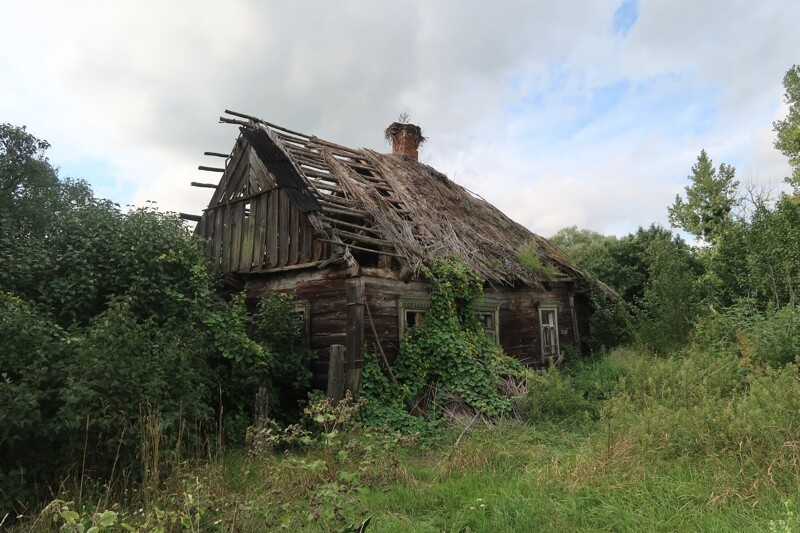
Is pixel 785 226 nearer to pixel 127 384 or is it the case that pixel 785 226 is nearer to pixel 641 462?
pixel 641 462

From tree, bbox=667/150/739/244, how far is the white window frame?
48.4ft

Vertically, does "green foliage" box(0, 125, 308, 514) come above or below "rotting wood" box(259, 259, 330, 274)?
below

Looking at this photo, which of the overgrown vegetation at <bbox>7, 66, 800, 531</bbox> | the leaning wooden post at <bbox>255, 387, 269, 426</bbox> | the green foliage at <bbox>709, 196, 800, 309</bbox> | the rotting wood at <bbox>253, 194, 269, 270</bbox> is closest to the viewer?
the overgrown vegetation at <bbox>7, 66, 800, 531</bbox>

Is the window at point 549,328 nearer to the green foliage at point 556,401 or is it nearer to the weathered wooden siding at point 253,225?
the green foliage at point 556,401

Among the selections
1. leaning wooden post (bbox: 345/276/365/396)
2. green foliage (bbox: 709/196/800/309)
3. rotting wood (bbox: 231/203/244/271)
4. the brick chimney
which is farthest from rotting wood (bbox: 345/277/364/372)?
green foliage (bbox: 709/196/800/309)

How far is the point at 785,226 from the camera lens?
443 inches

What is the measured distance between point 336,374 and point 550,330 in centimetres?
731

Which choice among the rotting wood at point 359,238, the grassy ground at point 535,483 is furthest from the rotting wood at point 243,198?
the grassy ground at point 535,483

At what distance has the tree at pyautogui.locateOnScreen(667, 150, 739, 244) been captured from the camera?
24000 millimetres

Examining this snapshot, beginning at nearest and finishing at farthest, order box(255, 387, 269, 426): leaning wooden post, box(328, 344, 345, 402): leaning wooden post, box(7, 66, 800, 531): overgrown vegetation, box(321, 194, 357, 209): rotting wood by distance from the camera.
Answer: box(7, 66, 800, 531): overgrown vegetation, box(255, 387, 269, 426): leaning wooden post, box(328, 344, 345, 402): leaning wooden post, box(321, 194, 357, 209): rotting wood

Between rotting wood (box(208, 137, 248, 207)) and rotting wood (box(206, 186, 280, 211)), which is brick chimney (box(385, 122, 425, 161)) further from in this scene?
rotting wood (box(206, 186, 280, 211))

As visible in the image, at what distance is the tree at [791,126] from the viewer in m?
19.7

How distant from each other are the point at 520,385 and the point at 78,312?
24.2 ft

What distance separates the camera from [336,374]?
7.88 meters
